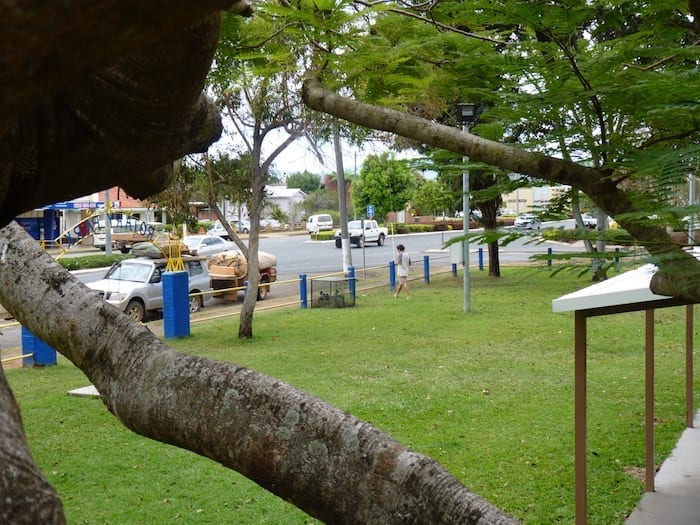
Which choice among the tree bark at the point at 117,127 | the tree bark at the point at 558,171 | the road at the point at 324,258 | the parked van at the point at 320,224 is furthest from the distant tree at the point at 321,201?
the tree bark at the point at 117,127

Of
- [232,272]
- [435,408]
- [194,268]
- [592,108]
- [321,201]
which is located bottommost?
[435,408]

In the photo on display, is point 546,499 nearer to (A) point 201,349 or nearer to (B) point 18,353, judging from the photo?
(A) point 201,349

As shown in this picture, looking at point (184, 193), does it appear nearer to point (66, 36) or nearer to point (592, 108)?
point (592, 108)

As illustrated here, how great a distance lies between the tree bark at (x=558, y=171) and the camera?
2693 mm

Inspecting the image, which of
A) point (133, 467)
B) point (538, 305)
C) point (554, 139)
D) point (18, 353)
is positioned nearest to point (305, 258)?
point (538, 305)

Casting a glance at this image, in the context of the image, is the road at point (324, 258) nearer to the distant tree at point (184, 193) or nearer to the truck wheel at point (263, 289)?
the truck wheel at point (263, 289)

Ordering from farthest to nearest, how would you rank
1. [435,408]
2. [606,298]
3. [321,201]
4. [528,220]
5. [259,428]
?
[321,201] < [435,408] < [606,298] < [528,220] < [259,428]

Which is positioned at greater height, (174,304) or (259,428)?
(259,428)

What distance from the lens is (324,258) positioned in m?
36.1

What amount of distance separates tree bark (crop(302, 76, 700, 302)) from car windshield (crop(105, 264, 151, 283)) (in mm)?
14860

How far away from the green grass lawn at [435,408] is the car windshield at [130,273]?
219 centimetres

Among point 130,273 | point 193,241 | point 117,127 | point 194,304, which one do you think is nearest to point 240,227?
point 193,241

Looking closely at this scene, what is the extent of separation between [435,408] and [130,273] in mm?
10758

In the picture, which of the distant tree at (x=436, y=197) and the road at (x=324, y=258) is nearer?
the distant tree at (x=436, y=197)
